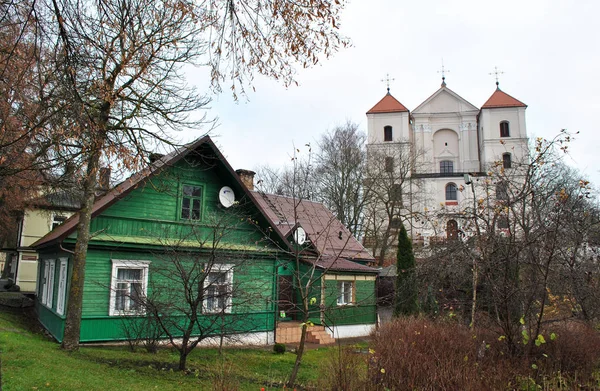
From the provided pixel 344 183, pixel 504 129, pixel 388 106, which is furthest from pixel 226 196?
pixel 504 129

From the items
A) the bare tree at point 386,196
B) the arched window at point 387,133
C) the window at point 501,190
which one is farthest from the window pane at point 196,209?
the arched window at point 387,133

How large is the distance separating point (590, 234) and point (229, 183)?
1030 cm

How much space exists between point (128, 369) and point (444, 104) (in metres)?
46.8

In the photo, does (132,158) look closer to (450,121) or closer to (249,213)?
(249,213)

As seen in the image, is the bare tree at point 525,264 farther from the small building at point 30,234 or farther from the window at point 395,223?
the small building at point 30,234

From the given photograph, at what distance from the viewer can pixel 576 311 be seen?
9.41 m

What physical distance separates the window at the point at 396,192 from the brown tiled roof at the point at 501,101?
829 inches

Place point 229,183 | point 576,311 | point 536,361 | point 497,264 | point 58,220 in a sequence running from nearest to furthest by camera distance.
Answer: point 536,361 → point 497,264 → point 576,311 → point 229,183 → point 58,220

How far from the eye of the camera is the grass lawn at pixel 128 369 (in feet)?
25.1

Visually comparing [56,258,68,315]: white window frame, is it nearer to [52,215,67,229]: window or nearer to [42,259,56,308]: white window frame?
[42,259,56,308]: white window frame

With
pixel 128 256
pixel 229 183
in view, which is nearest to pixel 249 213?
pixel 229 183

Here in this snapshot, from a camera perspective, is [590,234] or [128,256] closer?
[590,234]

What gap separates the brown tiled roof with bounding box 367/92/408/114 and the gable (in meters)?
2.35

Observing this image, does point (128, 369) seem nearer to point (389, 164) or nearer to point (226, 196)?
point (226, 196)
